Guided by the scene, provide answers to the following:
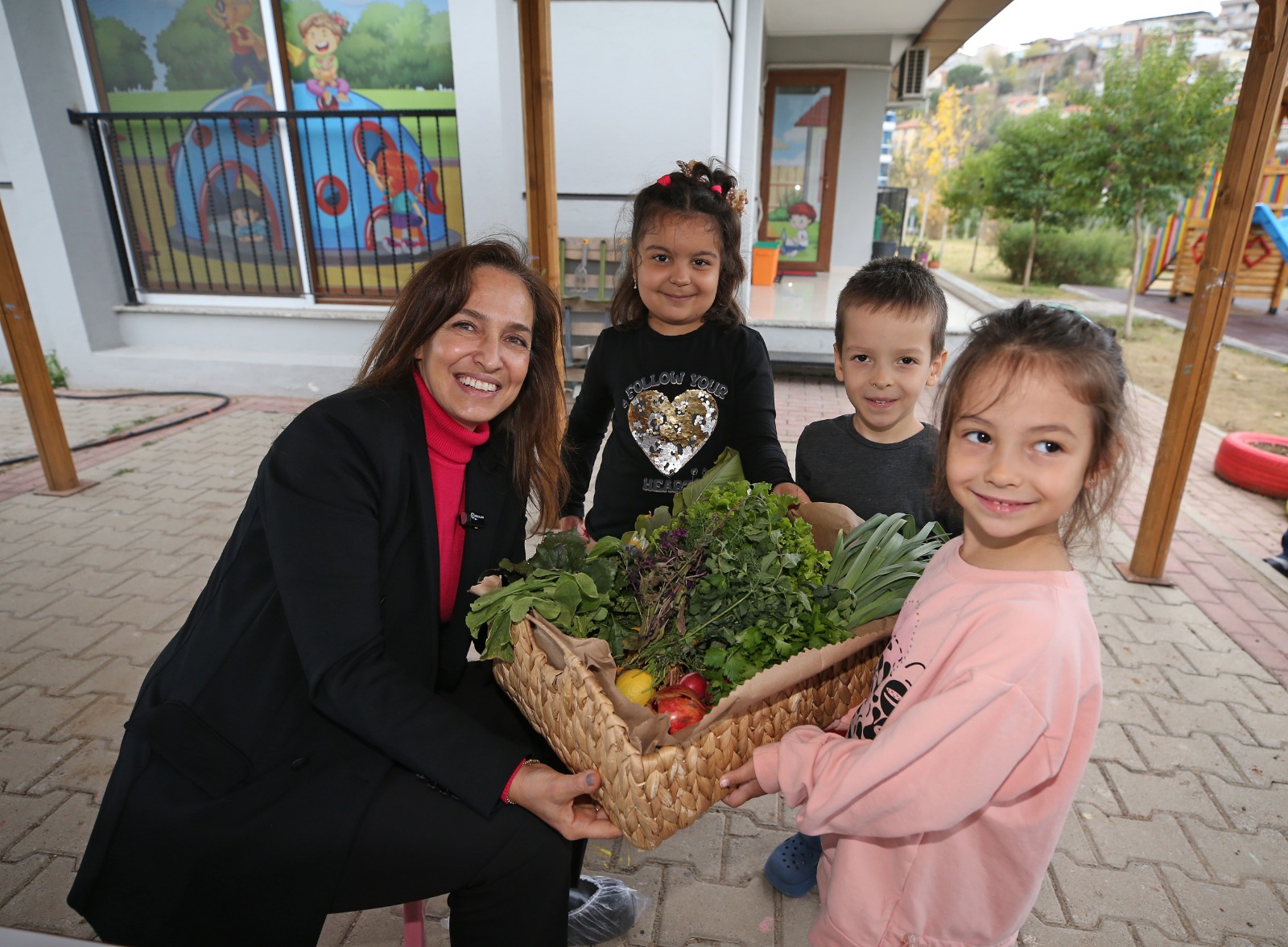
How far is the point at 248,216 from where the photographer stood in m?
7.99

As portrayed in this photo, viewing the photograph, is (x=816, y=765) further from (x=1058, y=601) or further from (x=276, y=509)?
(x=276, y=509)

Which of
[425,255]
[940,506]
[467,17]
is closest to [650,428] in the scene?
[940,506]

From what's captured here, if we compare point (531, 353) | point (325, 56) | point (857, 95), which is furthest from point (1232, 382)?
point (325, 56)

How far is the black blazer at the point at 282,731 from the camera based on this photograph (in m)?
1.41

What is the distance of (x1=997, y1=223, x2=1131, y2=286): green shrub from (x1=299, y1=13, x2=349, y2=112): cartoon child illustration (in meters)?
20.4

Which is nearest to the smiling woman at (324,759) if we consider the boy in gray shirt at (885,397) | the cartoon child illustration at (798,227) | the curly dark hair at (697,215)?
the curly dark hair at (697,215)

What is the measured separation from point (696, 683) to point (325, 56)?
8.22 metres

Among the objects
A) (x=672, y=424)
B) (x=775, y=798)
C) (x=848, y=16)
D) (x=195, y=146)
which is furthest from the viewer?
(x=848, y=16)

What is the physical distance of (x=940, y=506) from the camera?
1780 millimetres

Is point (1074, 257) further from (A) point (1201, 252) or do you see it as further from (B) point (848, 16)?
(B) point (848, 16)

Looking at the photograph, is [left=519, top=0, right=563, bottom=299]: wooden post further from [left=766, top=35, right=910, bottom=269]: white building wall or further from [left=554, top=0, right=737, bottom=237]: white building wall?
[left=766, top=35, right=910, bottom=269]: white building wall

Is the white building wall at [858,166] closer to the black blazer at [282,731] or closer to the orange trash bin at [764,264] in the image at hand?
the orange trash bin at [764,264]

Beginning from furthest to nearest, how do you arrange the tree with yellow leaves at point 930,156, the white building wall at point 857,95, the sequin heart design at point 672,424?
the tree with yellow leaves at point 930,156
the white building wall at point 857,95
the sequin heart design at point 672,424

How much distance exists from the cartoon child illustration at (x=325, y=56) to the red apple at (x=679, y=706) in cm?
789
